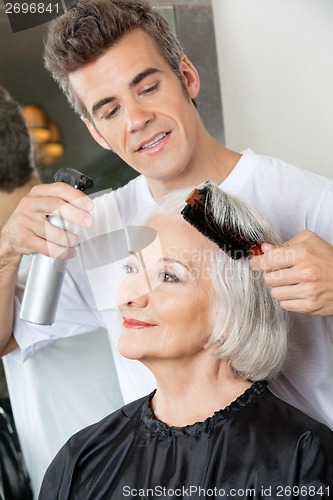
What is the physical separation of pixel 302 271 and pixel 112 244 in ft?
1.56

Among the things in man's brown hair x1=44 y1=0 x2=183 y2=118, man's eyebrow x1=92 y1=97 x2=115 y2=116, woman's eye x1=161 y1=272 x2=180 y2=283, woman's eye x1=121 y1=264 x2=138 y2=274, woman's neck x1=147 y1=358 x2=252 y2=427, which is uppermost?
man's brown hair x1=44 y1=0 x2=183 y2=118

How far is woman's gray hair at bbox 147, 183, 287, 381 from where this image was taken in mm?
1262

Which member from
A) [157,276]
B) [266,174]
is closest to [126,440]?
[157,276]

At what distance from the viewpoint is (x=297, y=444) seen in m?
1.23

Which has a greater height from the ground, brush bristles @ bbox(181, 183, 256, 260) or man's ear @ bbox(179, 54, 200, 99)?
man's ear @ bbox(179, 54, 200, 99)

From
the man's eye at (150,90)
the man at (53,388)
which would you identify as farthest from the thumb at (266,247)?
the man at (53,388)

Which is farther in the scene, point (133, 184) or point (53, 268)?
point (133, 184)

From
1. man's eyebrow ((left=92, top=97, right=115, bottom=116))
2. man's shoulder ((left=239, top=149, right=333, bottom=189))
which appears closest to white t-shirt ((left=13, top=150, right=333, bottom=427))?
man's shoulder ((left=239, top=149, right=333, bottom=189))

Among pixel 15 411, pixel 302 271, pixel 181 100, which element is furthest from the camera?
pixel 15 411

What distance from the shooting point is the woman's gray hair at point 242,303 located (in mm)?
1262

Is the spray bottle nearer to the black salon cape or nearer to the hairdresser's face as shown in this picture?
the hairdresser's face

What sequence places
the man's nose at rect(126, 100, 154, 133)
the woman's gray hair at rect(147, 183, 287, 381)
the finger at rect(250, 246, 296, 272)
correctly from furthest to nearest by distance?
the man's nose at rect(126, 100, 154, 133), the woman's gray hair at rect(147, 183, 287, 381), the finger at rect(250, 246, 296, 272)

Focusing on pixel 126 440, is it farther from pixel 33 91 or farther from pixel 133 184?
pixel 33 91

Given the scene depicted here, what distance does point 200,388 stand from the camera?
1312 mm
